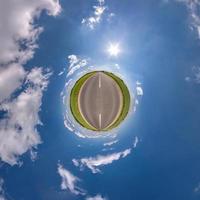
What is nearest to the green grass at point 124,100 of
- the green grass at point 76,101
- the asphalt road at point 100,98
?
the asphalt road at point 100,98

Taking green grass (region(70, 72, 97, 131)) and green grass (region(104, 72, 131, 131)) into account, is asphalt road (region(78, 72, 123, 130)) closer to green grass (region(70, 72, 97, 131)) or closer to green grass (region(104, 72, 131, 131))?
green grass (region(70, 72, 97, 131))

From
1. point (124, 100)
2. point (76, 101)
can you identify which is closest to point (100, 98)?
point (76, 101)

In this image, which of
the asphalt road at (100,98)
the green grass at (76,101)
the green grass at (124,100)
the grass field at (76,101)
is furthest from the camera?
the asphalt road at (100,98)

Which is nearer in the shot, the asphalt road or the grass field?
the grass field

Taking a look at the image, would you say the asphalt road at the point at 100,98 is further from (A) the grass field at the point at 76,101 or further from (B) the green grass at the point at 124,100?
(B) the green grass at the point at 124,100

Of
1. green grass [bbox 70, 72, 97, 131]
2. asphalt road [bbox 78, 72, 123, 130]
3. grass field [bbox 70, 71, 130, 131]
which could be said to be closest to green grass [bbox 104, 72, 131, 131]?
grass field [bbox 70, 71, 130, 131]

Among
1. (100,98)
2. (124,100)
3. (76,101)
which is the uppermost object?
(124,100)

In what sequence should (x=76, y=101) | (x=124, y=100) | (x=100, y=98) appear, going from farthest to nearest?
(x=76, y=101), (x=100, y=98), (x=124, y=100)

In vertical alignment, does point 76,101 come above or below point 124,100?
below

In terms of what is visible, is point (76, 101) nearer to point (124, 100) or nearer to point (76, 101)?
point (76, 101)
